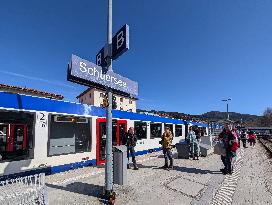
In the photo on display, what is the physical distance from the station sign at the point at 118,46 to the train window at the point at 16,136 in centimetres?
345

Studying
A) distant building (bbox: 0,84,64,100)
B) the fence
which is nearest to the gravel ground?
the fence

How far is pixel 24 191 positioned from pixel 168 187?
410 centimetres

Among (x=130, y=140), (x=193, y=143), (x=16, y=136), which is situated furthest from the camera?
(x=193, y=143)

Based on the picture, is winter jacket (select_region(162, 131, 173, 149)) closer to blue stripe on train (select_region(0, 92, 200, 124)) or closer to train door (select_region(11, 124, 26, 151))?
blue stripe on train (select_region(0, 92, 200, 124))

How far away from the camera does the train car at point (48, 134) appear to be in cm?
775

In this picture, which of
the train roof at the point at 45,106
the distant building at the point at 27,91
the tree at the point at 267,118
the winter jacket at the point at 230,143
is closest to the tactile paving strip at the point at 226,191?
the winter jacket at the point at 230,143

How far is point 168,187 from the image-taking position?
7371 millimetres

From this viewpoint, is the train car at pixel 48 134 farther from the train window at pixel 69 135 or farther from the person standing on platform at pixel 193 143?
the person standing on platform at pixel 193 143

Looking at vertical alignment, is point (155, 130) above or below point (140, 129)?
below

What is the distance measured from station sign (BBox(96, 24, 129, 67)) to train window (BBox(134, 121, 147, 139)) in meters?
8.46

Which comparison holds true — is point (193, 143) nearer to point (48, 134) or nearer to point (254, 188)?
point (254, 188)

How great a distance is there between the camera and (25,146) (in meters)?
8.23

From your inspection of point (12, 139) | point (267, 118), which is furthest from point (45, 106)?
point (267, 118)

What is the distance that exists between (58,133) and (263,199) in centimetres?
704
